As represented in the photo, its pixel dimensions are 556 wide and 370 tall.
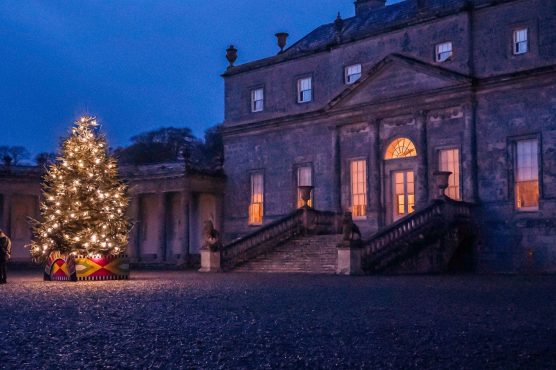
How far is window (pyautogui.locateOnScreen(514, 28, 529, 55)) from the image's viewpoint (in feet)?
83.9

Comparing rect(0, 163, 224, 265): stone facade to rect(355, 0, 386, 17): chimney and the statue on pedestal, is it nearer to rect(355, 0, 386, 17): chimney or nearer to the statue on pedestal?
the statue on pedestal

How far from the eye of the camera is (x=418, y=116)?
2773cm

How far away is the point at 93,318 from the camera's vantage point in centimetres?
951

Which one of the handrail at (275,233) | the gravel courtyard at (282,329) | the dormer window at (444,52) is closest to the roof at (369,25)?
the dormer window at (444,52)

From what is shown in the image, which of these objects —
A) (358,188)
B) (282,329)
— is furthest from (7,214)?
(282,329)

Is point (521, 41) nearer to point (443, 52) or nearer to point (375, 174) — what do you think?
point (443, 52)

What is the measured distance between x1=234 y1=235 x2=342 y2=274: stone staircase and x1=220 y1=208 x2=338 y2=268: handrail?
29 centimetres

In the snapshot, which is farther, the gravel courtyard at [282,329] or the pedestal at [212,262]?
the pedestal at [212,262]

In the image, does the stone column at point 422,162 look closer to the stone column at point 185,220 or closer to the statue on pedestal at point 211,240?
the statue on pedestal at point 211,240

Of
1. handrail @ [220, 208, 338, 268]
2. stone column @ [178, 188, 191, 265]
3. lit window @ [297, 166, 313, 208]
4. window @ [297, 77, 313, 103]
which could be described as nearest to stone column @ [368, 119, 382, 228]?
handrail @ [220, 208, 338, 268]

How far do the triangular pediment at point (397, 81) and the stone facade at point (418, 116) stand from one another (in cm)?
4

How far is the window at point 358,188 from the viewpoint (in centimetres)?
2967

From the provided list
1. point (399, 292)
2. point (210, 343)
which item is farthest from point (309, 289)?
point (210, 343)

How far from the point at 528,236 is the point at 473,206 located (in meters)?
2.20
